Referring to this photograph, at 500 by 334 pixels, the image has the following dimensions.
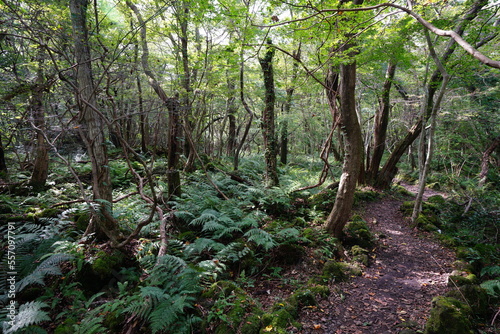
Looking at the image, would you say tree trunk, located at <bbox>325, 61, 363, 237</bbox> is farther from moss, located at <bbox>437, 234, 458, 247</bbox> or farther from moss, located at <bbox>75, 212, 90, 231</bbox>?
moss, located at <bbox>75, 212, 90, 231</bbox>

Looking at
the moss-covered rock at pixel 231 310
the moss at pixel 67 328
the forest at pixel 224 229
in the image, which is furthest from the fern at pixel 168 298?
the moss at pixel 67 328

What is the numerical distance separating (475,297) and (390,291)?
1.14 m

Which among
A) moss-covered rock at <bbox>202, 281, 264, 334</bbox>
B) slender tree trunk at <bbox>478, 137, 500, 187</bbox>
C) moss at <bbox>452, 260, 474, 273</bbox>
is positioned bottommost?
moss at <bbox>452, 260, 474, 273</bbox>

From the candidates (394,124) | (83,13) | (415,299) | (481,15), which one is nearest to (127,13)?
(83,13)

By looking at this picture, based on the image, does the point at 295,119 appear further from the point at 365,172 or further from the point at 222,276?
the point at 222,276

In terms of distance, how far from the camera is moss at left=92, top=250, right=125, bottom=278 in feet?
12.0

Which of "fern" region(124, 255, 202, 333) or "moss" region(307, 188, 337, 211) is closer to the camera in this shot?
"fern" region(124, 255, 202, 333)

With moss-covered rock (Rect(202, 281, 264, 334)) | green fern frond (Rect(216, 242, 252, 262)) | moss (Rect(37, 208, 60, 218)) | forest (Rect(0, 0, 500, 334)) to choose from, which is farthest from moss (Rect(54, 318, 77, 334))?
moss (Rect(37, 208, 60, 218))

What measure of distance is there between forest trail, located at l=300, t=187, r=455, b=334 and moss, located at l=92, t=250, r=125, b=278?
10.3ft

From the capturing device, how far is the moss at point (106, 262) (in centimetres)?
365

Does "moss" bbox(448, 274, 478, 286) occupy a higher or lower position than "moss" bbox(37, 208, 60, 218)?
lower

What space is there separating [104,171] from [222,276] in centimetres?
294

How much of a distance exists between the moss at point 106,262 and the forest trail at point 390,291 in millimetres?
3131

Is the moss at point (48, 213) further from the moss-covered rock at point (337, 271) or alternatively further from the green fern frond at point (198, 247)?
the moss-covered rock at point (337, 271)
